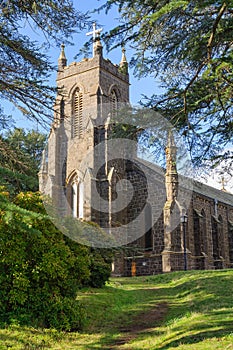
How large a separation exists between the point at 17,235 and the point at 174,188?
761 inches

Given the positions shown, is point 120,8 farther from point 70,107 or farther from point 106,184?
point 70,107

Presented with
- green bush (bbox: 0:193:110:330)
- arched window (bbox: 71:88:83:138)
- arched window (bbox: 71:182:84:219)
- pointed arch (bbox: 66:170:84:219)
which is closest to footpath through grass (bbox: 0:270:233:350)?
green bush (bbox: 0:193:110:330)

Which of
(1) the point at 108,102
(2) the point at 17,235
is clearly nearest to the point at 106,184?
(1) the point at 108,102

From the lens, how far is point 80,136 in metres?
33.0

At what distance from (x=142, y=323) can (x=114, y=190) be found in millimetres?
18906

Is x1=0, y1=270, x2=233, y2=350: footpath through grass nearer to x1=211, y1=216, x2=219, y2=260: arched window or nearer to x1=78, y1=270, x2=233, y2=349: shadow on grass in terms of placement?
x1=78, y1=270, x2=233, y2=349: shadow on grass

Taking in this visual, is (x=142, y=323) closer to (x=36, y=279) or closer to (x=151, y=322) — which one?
(x=151, y=322)

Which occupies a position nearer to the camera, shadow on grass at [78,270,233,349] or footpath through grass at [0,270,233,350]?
footpath through grass at [0,270,233,350]

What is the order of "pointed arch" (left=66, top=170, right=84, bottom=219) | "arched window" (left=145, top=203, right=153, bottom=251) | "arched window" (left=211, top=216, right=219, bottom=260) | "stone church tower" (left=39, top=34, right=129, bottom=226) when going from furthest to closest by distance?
"arched window" (left=211, top=216, right=219, bottom=260) → "stone church tower" (left=39, top=34, right=129, bottom=226) → "pointed arch" (left=66, top=170, right=84, bottom=219) → "arched window" (left=145, top=203, right=153, bottom=251)

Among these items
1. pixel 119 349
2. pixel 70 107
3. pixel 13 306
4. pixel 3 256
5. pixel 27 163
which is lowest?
pixel 119 349

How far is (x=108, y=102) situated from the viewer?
108 feet

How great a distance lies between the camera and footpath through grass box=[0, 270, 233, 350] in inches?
344

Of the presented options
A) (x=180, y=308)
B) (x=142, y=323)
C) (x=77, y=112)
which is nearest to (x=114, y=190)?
(x=77, y=112)

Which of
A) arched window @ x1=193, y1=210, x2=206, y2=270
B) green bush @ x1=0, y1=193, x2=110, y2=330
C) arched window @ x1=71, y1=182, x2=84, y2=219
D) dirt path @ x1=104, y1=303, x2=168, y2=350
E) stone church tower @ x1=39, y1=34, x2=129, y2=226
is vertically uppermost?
stone church tower @ x1=39, y1=34, x2=129, y2=226
